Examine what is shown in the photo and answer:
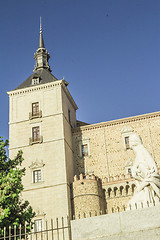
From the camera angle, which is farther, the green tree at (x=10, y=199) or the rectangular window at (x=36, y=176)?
the rectangular window at (x=36, y=176)

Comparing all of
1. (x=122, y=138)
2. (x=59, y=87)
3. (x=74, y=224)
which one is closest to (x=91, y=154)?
(x=122, y=138)

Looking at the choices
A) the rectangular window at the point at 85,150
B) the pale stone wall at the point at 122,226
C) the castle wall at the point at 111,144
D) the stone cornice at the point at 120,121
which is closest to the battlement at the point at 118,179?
the castle wall at the point at 111,144

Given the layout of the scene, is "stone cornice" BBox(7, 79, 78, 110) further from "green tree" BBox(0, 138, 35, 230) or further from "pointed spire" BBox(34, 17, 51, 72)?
"green tree" BBox(0, 138, 35, 230)

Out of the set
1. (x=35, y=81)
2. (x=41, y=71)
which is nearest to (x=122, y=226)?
(x=35, y=81)

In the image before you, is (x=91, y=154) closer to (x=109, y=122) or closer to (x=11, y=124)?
(x=109, y=122)

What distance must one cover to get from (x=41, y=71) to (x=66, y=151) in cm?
1055

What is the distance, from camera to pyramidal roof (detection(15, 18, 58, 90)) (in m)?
33.7

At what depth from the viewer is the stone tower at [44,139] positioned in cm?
2766

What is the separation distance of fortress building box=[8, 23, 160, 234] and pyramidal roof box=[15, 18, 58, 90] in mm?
120

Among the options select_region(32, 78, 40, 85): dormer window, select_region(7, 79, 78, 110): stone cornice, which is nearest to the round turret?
select_region(7, 79, 78, 110): stone cornice

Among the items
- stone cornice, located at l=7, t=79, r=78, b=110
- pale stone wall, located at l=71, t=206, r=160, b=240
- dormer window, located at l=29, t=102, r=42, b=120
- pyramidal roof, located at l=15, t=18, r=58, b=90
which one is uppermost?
pyramidal roof, located at l=15, t=18, r=58, b=90

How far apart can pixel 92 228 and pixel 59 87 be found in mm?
25034

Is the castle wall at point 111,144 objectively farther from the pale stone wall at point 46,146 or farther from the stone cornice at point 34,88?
the stone cornice at point 34,88

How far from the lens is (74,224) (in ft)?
25.6
